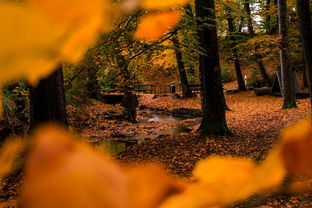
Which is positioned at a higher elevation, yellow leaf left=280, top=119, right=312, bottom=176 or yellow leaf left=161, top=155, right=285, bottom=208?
yellow leaf left=280, top=119, right=312, bottom=176

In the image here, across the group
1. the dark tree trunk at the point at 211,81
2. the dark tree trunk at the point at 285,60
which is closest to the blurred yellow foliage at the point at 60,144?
the dark tree trunk at the point at 211,81

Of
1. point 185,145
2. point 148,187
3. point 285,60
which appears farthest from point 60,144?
point 285,60

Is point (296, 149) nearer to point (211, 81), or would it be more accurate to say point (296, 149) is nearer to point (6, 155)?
point (6, 155)

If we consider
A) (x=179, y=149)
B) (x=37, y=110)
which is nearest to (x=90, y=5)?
(x=37, y=110)

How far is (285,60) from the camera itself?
12.5m

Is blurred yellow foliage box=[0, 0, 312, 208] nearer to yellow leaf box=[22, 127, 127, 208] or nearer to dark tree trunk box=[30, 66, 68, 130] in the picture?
yellow leaf box=[22, 127, 127, 208]

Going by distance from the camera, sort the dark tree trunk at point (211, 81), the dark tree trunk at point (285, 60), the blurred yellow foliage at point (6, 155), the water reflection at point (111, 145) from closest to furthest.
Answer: the blurred yellow foliage at point (6, 155) < the dark tree trunk at point (211, 81) < the water reflection at point (111, 145) < the dark tree trunk at point (285, 60)

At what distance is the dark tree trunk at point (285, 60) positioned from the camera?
39.8ft

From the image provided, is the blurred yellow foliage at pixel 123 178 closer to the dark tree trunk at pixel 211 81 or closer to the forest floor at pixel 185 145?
the forest floor at pixel 185 145

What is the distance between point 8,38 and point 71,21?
0.20 feet

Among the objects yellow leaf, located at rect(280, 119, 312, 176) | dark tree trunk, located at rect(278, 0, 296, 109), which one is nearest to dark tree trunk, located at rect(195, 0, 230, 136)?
dark tree trunk, located at rect(278, 0, 296, 109)

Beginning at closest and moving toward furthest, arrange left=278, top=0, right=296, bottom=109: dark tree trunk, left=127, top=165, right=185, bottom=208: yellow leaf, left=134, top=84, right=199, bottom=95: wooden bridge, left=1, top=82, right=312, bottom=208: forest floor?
left=127, top=165, right=185, bottom=208: yellow leaf < left=1, top=82, right=312, bottom=208: forest floor < left=278, top=0, right=296, bottom=109: dark tree trunk < left=134, top=84, right=199, bottom=95: wooden bridge

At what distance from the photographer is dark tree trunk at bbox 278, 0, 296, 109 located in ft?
39.8

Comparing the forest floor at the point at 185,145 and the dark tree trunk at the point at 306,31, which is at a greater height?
the dark tree trunk at the point at 306,31
